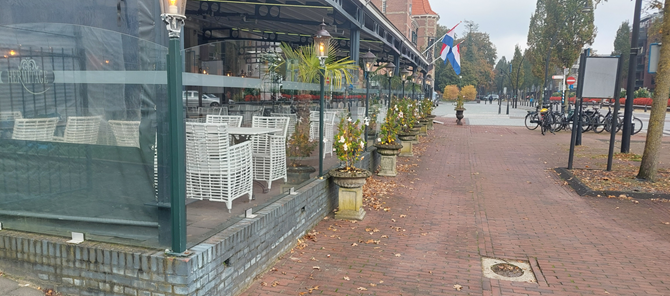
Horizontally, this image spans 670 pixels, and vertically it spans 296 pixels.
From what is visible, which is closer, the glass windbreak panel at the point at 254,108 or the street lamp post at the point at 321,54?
the glass windbreak panel at the point at 254,108

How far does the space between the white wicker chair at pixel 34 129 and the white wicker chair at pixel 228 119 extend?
141 cm

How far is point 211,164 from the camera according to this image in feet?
13.8

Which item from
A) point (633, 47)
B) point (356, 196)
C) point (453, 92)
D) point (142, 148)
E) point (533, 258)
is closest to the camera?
point (142, 148)

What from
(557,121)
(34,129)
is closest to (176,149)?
(34,129)

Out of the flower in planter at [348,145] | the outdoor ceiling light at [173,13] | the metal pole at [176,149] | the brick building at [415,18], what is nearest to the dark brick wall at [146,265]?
the metal pole at [176,149]

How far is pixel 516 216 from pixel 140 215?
16.2ft

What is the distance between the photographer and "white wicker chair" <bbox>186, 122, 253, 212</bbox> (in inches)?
163

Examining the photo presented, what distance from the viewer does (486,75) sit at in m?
92.6

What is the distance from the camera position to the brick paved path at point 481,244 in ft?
13.2

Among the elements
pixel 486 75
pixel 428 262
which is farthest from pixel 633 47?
pixel 486 75

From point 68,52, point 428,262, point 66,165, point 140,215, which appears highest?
point 68,52

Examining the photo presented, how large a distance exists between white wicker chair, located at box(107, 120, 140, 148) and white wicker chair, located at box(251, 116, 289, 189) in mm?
1794

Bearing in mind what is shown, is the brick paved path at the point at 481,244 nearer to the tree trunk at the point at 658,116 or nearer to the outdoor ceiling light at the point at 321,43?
the tree trunk at the point at 658,116

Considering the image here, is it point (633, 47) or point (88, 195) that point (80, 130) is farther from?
point (633, 47)
